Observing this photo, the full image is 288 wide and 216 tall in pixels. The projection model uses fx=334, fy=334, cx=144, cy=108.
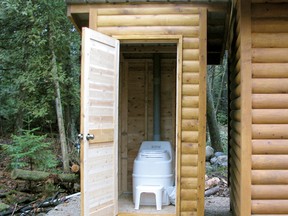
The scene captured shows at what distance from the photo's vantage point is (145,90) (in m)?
5.94

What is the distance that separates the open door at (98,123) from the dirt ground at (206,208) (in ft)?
4.00

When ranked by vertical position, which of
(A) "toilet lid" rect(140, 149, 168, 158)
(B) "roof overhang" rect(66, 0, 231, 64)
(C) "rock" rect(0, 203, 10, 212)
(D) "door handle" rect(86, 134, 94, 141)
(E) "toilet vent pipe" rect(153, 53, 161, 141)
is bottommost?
(C) "rock" rect(0, 203, 10, 212)

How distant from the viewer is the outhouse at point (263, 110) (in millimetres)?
3256

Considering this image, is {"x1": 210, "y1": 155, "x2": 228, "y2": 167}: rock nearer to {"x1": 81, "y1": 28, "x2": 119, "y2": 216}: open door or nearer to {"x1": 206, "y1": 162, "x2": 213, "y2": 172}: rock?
{"x1": 206, "y1": 162, "x2": 213, "y2": 172}: rock

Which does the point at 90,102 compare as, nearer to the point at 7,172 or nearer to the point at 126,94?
the point at 126,94

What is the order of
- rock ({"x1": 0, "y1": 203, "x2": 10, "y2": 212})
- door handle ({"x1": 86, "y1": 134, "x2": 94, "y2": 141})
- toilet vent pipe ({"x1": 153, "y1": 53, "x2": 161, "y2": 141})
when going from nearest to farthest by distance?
door handle ({"x1": 86, "y1": 134, "x2": 94, "y2": 141}) → toilet vent pipe ({"x1": 153, "y1": 53, "x2": 161, "y2": 141}) → rock ({"x1": 0, "y1": 203, "x2": 10, "y2": 212})

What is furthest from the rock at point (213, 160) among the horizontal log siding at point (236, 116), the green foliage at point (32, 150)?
the horizontal log siding at point (236, 116)

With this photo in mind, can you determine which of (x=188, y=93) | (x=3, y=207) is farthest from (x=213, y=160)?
(x=188, y=93)

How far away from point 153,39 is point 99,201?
2014mm

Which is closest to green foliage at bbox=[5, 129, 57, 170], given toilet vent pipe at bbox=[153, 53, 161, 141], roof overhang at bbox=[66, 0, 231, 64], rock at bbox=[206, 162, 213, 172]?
toilet vent pipe at bbox=[153, 53, 161, 141]

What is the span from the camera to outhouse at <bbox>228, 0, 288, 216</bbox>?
3.26m

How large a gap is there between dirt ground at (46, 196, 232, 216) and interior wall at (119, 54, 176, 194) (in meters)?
1.09

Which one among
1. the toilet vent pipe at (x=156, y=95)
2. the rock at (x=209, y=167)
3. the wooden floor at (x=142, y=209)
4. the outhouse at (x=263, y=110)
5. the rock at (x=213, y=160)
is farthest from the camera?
the rock at (x=213, y=160)

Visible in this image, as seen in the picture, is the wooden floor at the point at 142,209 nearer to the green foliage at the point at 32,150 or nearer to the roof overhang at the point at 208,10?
the roof overhang at the point at 208,10
